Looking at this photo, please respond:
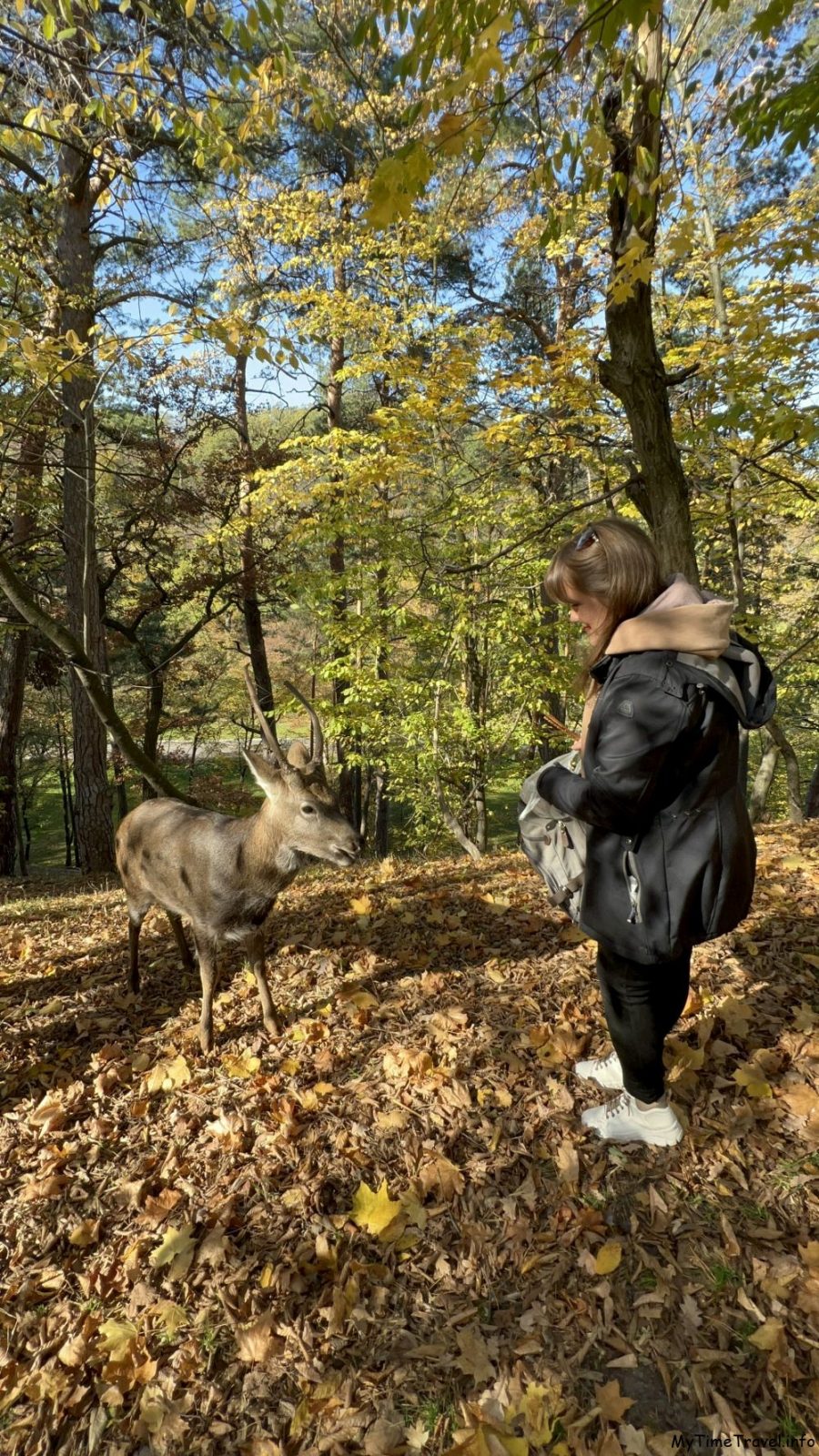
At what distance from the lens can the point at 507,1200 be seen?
9.16ft

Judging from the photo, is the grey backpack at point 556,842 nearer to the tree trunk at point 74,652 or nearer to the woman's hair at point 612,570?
the woman's hair at point 612,570

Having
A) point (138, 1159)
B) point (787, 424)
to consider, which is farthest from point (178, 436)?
point (138, 1159)

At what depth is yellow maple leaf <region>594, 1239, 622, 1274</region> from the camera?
2469 mm

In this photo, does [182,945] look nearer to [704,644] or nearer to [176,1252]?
[176,1252]

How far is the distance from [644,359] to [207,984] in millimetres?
4900

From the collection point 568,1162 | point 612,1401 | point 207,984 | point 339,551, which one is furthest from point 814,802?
point 339,551

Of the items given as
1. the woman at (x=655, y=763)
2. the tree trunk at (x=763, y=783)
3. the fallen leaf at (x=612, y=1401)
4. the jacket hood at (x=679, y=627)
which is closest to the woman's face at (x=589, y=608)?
the woman at (x=655, y=763)

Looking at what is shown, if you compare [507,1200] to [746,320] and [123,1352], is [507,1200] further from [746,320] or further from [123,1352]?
[746,320]

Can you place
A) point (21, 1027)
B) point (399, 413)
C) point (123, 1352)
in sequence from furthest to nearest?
point (399, 413) < point (21, 1027) < point (123, 1352)

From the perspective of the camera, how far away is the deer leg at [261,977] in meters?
4.12

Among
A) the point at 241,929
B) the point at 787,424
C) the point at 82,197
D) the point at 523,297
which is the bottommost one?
the point at 241,929

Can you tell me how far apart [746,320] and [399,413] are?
4.57 m

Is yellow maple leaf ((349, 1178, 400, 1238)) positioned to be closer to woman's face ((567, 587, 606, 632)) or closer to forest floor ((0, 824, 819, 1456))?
forest floor ((0, 824, 819, 1456))

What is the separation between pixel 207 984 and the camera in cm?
407
